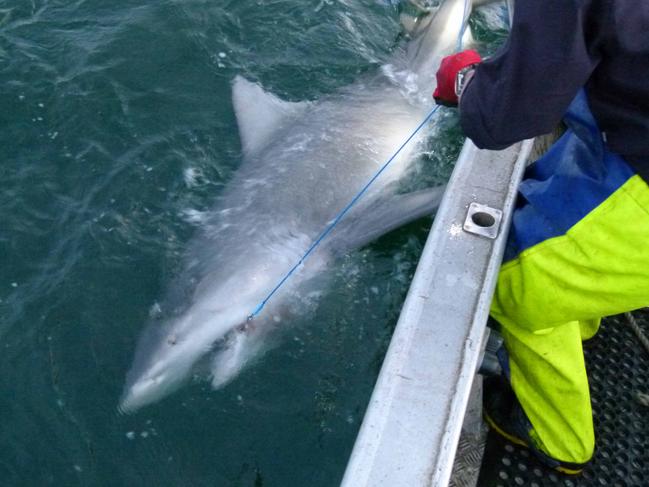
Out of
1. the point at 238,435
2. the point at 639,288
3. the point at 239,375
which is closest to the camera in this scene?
the point at 639,288

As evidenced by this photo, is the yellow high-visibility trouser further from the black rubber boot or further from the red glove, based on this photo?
the red glove

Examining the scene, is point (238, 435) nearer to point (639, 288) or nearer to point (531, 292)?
point (531, 292)

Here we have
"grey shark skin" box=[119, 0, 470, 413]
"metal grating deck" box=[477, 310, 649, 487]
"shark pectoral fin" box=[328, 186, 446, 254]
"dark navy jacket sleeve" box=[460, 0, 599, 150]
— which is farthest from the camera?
"shark pectoral fin" box=[328, 186, 446, 254]

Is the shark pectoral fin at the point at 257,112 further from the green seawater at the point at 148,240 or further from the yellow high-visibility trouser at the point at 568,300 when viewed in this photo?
the yellow high-visibility trouser at the point at 568,300

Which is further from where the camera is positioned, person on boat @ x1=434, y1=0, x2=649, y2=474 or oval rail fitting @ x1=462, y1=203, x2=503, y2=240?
oval rail fitting @ x1=462, y1=203, x2=503, y2=240

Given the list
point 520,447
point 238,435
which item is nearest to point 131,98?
point 238,435

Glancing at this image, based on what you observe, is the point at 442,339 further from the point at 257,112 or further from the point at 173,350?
the point at 257,112

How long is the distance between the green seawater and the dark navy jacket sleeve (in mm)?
1797

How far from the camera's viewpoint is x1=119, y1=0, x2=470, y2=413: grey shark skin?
3723 millimetres

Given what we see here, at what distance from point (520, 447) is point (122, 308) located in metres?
2.41

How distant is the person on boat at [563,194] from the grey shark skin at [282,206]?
3.95ft

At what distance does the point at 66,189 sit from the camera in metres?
4.70

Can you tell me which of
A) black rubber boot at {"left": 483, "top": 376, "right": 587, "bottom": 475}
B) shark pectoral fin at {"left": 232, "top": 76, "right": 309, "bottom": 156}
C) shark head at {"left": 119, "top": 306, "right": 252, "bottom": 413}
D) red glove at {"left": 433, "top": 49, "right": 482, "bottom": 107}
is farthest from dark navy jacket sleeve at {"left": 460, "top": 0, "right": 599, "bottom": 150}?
shark pectoral fin at {"left": 232, "top": 76, "right": 309, "bottom": 156}

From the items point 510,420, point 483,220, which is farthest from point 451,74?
point 510,420
